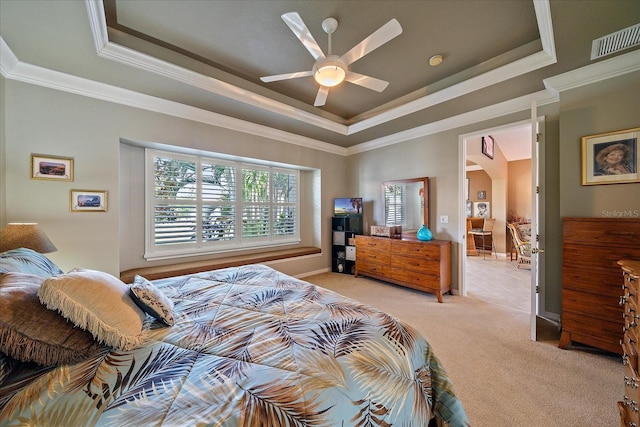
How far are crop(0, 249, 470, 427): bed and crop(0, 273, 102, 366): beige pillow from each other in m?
0.01

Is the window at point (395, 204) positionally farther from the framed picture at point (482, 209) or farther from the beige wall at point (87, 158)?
the framed picture at point (482, 209)

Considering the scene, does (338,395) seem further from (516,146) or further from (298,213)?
(516,146)

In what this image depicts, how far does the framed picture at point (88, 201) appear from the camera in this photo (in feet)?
8.15

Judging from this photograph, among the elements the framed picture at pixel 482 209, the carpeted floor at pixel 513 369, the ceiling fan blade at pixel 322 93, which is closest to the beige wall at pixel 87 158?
the ceiling fan blade at pixel 322 93

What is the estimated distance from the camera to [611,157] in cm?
205

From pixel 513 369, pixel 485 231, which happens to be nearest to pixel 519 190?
pixel 485 231

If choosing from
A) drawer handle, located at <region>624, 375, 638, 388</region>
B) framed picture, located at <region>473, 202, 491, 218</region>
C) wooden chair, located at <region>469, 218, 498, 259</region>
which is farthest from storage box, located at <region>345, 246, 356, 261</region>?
framed picture, located at <region>473, 202, 491, 218</region>

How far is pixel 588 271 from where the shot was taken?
6.59ft

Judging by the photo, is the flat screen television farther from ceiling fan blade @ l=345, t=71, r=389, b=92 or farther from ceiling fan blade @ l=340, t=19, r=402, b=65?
ceiling fan blade @ l=340, t=19, r=402, b=65

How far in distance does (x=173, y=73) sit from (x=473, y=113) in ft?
12.7

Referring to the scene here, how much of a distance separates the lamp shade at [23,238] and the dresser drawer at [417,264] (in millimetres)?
3941

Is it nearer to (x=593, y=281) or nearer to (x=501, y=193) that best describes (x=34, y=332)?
(x=593, y=281)

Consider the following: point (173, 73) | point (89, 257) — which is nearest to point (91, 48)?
point (173, 73)

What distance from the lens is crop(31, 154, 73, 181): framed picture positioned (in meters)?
2.30
